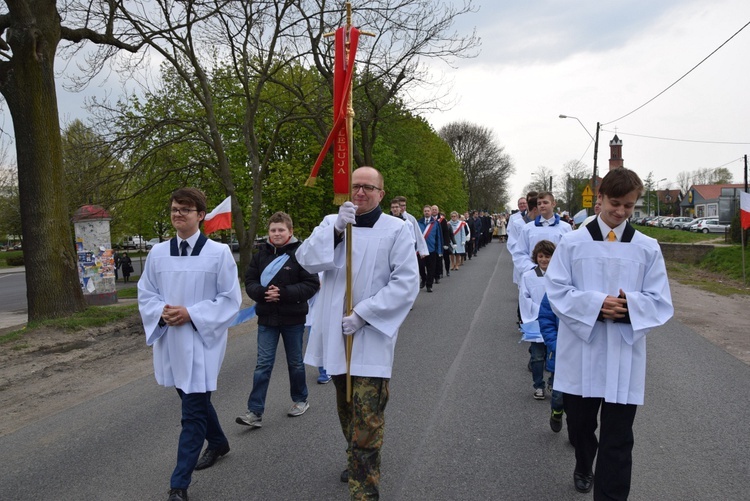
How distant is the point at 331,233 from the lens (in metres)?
3.46

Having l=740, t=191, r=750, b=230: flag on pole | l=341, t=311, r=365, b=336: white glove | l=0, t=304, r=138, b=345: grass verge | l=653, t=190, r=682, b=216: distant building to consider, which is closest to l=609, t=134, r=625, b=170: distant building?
l=653, t=190, r=682, b=216: distant building

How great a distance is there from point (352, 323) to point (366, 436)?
2.04 ft

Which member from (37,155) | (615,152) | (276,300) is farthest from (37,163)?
(615,152)

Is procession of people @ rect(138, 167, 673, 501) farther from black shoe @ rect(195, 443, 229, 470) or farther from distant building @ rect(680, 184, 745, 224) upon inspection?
distant building @ rect(680, 184, 745, 224)

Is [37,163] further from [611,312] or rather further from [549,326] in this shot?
[611,312]

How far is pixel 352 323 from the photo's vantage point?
3.32 metres

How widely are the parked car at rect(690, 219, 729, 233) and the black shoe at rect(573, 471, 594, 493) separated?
181 feet

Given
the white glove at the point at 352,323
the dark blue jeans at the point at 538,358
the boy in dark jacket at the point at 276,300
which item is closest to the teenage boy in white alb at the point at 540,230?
the dark blue jeans at the point at 538,358

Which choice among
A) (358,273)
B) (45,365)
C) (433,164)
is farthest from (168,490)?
(433,164)

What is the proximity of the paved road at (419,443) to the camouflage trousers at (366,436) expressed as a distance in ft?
1.67

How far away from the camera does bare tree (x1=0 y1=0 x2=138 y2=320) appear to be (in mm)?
10117

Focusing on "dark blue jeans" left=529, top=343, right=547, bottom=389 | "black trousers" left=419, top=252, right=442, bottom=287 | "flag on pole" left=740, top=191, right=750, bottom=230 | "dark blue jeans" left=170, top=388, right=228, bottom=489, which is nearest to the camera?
"dark blue jeans" left=170, top=388, right=228, bottom=489

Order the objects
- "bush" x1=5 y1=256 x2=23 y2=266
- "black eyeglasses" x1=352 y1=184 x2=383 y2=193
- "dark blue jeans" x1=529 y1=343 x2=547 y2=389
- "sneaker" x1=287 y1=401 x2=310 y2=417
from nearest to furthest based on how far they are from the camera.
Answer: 1. "black eyeglasses" x1=352 y1=184 x2=383 y2=193
2. "sneaker" x1=287 y1=401 x2=310 y2=417
3. "dark blue jeans" x1=529 y1=343 x2=547 y2=389
4. "bush" x1=5 y1=256 x2=23 y2=266

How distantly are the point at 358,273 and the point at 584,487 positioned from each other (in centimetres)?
197
